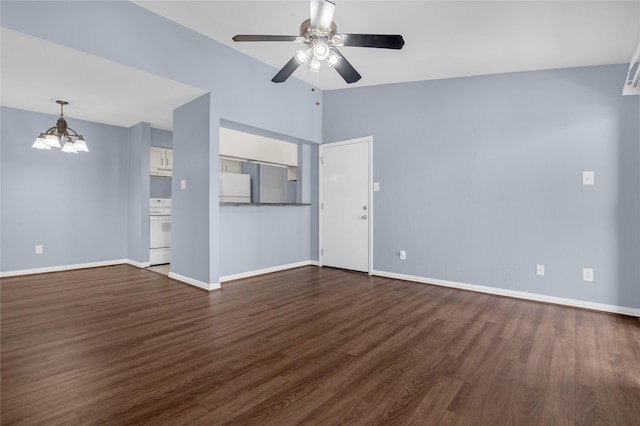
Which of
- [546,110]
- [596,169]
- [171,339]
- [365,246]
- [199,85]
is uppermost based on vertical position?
[199,85]

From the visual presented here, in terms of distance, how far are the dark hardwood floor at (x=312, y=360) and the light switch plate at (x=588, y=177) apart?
131 centimetres

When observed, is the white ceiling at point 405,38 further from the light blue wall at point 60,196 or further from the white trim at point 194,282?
the white trim at point 194,282

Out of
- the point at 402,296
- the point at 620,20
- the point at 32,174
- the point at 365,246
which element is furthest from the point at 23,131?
the point at 620,20

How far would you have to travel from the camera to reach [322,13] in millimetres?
2113

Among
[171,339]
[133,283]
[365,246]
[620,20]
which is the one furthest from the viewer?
[365,246]

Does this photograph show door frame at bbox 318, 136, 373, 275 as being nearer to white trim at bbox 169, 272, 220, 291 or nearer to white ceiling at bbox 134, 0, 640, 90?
white ceiling at bbox 134, 0, 640, 90

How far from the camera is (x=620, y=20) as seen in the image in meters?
2.58

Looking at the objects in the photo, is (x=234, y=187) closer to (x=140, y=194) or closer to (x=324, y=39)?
(x=140, y=194)

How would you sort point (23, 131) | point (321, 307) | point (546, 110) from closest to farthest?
point (321, 307)
point (546, 110)
point (23, 131)

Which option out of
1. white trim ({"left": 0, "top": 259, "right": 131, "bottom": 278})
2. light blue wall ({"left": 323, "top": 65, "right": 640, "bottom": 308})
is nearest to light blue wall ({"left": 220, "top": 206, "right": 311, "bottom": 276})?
light blue wall ({"left": 323, "top": 65, "right": 640, "bottom": 308})

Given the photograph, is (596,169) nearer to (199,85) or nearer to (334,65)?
(334,65)

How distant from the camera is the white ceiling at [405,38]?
2.63 meters

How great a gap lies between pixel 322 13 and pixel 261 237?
10.4ft

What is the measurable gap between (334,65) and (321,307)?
2247mm
